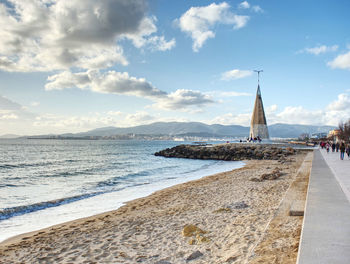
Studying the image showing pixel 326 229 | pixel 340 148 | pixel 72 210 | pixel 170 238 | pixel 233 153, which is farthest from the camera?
pixel 233 153

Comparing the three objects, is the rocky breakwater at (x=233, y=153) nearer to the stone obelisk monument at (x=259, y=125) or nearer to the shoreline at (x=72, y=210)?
the shoreline at (x=72, y=210)

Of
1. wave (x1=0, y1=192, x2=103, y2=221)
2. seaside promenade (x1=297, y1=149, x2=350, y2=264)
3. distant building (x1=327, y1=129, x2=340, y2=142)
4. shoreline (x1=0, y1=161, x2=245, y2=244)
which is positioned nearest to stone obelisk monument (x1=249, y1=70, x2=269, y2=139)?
distant building (x1=327, y1=129, x2=340, y2=142)

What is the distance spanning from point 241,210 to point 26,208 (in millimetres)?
7155

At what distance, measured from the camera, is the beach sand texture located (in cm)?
390

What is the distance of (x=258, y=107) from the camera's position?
59312 mm

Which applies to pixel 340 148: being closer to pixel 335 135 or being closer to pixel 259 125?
pixel 259 125

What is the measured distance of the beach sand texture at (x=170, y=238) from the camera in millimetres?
3896

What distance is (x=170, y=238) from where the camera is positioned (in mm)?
4855

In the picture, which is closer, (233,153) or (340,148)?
(340,148)

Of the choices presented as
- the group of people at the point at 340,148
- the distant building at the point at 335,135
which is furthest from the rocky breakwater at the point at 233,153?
the distant building at the point at 335,135

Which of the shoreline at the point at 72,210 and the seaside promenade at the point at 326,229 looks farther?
the shoreline at the point at 72,210

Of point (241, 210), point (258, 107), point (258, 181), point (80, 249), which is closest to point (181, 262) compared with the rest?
point (80, 249)

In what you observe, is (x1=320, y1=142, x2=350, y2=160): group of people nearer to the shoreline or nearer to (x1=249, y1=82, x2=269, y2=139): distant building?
the shoreline

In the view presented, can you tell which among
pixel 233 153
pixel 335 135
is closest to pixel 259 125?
pixel 233 153
